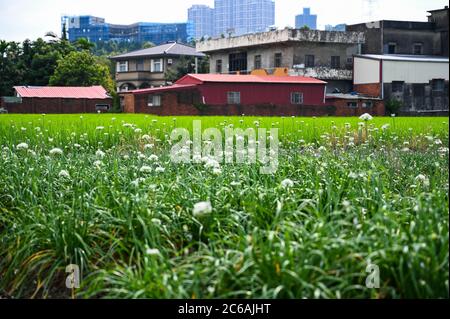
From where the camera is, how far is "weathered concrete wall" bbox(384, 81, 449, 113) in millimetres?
42562

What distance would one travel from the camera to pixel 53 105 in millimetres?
40906

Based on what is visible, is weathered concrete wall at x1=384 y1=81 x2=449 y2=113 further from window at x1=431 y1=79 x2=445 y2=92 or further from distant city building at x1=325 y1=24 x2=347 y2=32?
distant city building at x1=325 y1=24 x2=347 y2=32

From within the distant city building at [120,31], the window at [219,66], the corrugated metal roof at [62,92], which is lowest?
the corrugated metal roof at [62,92]

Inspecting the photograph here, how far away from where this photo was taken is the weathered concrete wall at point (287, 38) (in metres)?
45.8

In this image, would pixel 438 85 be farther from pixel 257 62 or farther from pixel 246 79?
pixel 257 62

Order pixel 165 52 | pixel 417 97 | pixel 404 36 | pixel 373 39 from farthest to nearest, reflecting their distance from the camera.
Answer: pixel 165 52, pixel 404 36, pixel 373 39, pixel 417 97

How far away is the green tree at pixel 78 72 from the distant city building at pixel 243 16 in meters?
10.4

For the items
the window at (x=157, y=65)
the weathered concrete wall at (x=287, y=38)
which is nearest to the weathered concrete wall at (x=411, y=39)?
the weathered concrete wall at (x=287, y=38)

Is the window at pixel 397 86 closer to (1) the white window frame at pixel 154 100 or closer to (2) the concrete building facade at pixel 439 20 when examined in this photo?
(2) the concrete building facade at pixel 439 20

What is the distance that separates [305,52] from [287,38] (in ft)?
5.75

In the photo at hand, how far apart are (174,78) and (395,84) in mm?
17608

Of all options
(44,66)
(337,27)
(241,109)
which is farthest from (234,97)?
(337,27)

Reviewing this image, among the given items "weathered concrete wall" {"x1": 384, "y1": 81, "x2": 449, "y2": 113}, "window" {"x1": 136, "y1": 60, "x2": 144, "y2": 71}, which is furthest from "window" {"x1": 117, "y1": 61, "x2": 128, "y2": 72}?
"weathered concrete wall" {"x1": 384, "y1": 81, "x2": 449, "y2": 113}

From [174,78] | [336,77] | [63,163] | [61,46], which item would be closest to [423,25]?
[336,77]
